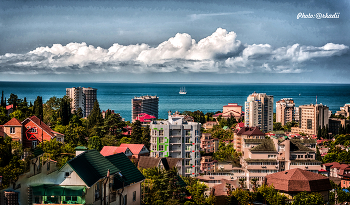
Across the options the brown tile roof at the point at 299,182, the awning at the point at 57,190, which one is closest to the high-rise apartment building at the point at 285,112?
the brown tile roof at the point at 299,182

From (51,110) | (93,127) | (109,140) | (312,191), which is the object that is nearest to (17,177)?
(312,191)

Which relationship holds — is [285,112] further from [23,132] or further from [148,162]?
[23,132]

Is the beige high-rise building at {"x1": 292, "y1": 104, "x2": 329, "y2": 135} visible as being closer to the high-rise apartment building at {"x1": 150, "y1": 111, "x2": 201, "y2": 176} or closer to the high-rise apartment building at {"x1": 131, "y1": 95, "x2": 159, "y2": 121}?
the high-rise apartment building at {"x1": 131, "y1": 95, "x2": 159, "y2": 121}

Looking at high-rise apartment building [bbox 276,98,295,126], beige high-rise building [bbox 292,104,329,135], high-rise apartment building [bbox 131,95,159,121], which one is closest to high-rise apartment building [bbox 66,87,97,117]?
high-rise apartment building [bbox 131,95,159,121]

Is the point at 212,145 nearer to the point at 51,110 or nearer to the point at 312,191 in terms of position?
the point at 51,110

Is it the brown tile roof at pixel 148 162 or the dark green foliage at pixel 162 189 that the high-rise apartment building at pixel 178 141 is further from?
the dark green foliage at pixel 162 189

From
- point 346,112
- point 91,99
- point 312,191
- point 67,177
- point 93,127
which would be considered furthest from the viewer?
point 91,99
